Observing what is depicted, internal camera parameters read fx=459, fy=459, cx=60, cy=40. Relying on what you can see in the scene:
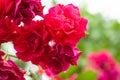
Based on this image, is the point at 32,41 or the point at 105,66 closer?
the point at 32,41

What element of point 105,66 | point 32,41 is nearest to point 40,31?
point 32,41

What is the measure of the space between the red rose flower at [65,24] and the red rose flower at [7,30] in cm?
7

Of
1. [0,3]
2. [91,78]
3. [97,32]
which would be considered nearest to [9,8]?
[0,3]

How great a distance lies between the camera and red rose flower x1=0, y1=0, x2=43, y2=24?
926mm

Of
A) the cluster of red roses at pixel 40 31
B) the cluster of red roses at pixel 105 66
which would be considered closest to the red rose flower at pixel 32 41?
the cluster of red roses at pixel 40 31

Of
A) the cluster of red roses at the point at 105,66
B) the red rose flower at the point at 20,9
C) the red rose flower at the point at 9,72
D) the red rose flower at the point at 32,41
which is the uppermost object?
the cluster of red roses at the point at 105,66

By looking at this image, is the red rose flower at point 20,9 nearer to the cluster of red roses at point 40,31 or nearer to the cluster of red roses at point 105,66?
the cluster of red roses at point 40,31

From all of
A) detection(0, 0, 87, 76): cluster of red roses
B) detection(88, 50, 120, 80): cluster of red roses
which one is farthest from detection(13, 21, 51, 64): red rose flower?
detection(88, 50, 120, 80): cluster of red roses

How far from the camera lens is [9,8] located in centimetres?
92

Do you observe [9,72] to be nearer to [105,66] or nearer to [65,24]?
[65,24]

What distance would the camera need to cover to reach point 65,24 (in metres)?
0.95

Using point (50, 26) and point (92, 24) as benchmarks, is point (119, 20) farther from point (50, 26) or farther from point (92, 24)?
point (50, 26)

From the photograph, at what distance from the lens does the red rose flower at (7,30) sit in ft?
3.00

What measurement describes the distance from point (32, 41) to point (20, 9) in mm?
73
